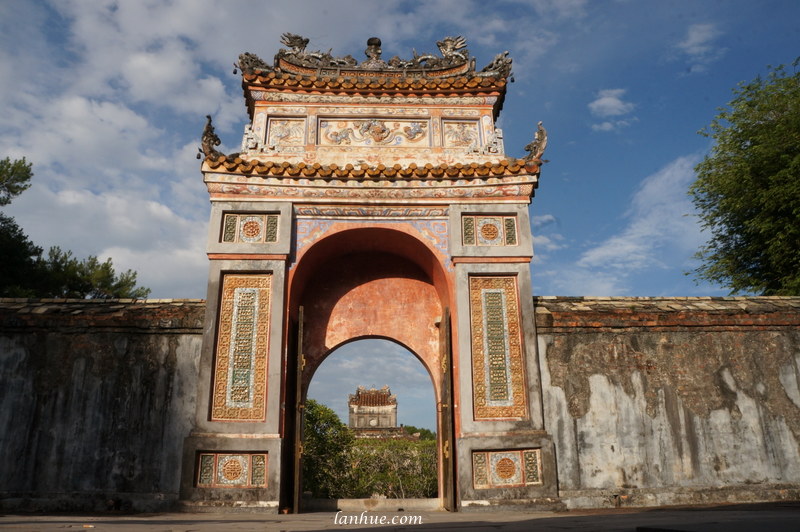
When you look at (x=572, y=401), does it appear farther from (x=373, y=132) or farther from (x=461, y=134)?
(x=373, y=132)

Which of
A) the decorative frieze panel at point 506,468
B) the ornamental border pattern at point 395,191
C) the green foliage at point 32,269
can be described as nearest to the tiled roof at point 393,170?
the ornamental border pattern at point 395,191

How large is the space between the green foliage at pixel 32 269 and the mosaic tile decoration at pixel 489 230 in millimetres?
14339

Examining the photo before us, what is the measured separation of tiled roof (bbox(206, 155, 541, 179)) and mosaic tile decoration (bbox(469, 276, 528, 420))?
1848 millimetres

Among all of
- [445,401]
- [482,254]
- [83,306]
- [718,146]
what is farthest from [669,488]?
[718,146]

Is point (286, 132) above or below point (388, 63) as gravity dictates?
below

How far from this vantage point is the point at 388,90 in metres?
11.6

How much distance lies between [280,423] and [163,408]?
1.84 m

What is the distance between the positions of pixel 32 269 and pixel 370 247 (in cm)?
1479

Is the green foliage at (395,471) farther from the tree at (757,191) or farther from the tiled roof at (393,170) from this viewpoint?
the tiled roof at (393,170)

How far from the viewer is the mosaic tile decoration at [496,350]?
30.5 ft

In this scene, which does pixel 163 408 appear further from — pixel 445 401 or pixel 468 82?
pixel 468 82

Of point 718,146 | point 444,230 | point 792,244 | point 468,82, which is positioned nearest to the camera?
point 444,230

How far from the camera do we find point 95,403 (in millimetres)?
9164

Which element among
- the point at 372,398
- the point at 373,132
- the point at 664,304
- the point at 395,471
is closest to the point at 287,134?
the point at 373,132
